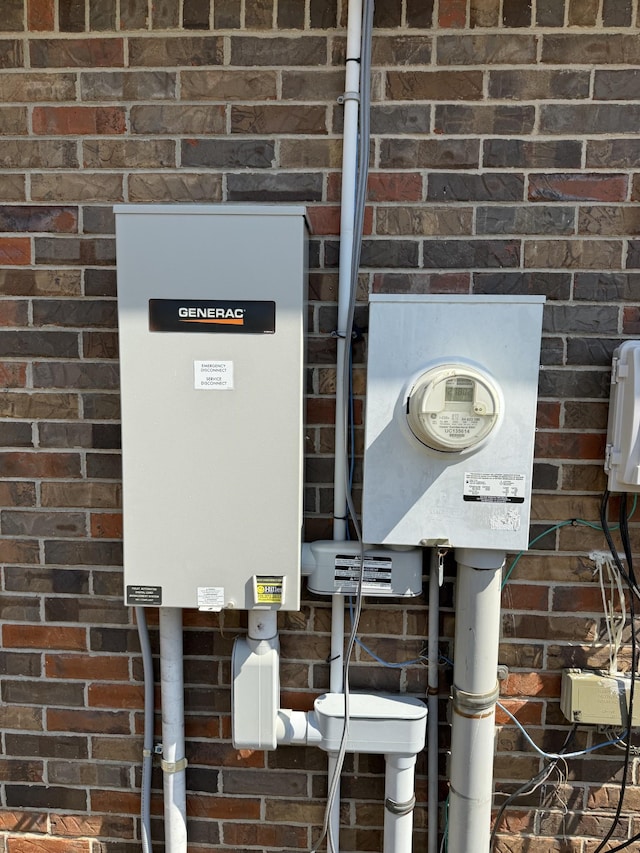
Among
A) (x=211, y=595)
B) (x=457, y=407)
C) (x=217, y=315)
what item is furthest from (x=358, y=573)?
(x=217, y=315)

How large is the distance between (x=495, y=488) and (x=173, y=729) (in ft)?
3.37

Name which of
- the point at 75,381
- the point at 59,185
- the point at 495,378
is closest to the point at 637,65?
the point at 495,378

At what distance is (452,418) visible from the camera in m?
1.20

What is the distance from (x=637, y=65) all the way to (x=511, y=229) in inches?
18.2

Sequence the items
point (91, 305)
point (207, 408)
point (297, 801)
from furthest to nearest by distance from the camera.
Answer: point (297, 801)
point (91, 305)
point (207, 408)

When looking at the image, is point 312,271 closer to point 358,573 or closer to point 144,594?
point 358,573

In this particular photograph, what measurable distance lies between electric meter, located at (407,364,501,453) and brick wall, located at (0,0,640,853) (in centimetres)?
27

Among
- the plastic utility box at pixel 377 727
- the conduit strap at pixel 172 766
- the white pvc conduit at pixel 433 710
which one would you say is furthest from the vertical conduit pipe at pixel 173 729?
the white pvc conduit at pixel 433 710

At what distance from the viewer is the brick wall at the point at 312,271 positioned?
1.34 meters

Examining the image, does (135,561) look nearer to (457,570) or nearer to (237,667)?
(237,667)

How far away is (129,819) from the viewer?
62.3 inches

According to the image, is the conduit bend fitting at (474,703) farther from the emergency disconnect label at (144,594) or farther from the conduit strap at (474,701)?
the emergency disconnect label at (144,594)

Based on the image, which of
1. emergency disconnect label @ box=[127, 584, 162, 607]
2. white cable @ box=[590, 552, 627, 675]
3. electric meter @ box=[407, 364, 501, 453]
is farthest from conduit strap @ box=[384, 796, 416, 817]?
electric meter @ box=[407, 364, 501, 453]

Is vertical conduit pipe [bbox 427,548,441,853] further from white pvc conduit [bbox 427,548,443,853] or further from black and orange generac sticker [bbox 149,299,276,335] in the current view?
black and orange generac sticker [bbox 149,299,276,335]
